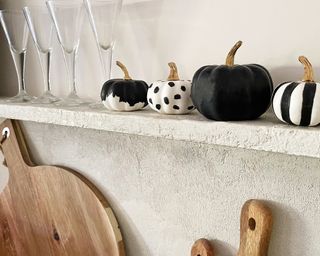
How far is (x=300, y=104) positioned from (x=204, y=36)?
248 mm

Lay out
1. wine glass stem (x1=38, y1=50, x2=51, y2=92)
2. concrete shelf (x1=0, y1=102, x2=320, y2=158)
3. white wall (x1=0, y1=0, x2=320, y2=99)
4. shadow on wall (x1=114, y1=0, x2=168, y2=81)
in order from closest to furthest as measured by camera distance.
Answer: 1. concrete shelf (x1=0, y1=102, x2=320, y2=158)
2. white wall (x1=0, y1=0, x2=320, y2=99)
3. shadow on wall (x1=114, y1=0, x2=168, y2=81)
4. wine glass stem (x1=38, y1=50, x2=51, y2=92)

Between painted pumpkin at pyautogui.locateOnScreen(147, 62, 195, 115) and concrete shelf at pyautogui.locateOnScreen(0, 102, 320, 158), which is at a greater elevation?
painted pumpkin at pyautogui.locateOnScreen(147, 62, 195, 115)

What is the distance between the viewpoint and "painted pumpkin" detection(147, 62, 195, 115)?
58 centimetres

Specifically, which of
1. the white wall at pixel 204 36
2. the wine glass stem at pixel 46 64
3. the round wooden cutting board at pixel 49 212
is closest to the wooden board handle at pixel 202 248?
the round wooden cutting board at pixel 49 212

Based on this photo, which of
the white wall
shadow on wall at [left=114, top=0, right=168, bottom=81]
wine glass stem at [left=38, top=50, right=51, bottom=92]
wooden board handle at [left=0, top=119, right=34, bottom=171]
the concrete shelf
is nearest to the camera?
the concrete shelf

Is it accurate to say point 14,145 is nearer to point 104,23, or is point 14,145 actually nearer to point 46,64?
point 46,64

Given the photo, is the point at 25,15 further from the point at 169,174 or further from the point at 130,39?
the point at 169,174

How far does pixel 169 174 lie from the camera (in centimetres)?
71

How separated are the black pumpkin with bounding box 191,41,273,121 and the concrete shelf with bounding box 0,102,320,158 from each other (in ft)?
0.05

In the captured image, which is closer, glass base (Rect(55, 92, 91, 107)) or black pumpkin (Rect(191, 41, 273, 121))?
black pumpkin (Rect(191, 41, 273, 121))

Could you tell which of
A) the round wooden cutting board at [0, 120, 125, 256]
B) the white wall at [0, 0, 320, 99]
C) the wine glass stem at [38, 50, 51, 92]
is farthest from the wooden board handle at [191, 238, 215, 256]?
the wine glass stem at [38, 50, 51, 92]

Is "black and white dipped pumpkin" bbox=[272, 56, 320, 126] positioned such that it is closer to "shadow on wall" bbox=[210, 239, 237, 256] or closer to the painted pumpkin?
the painted pumpkin

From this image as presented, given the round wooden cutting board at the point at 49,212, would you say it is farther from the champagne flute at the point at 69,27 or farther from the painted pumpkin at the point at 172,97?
the painted pumpkin at the point at 172,97

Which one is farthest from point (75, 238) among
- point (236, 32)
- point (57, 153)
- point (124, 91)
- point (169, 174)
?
point (236, 32)
